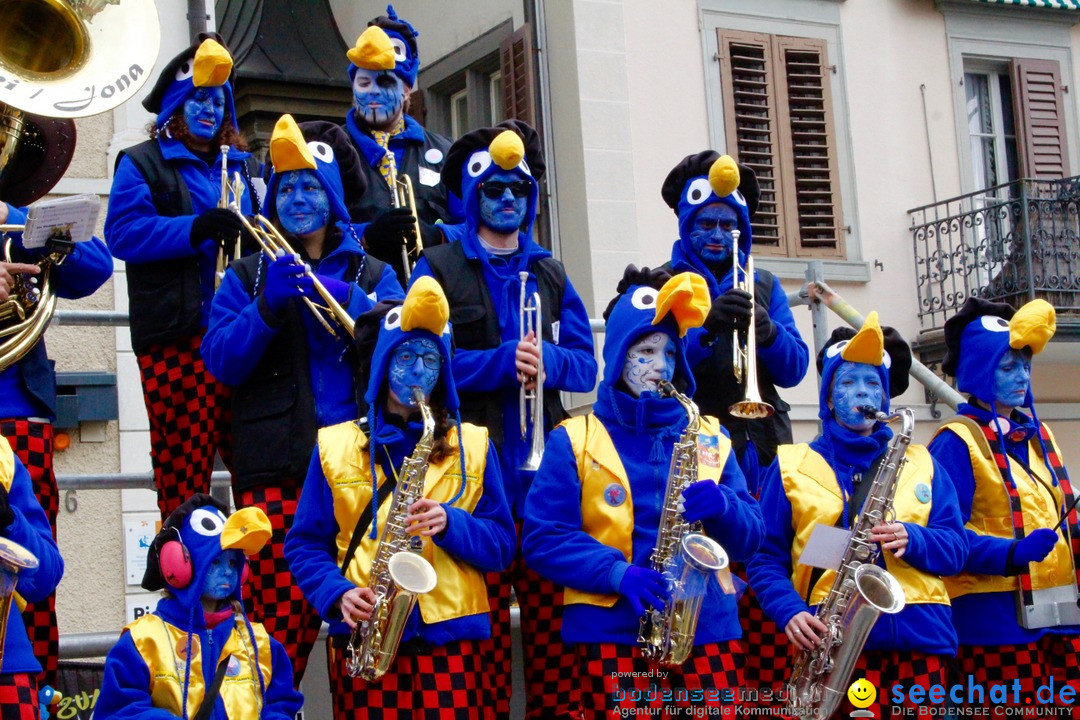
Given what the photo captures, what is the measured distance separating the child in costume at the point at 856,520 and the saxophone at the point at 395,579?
131 centimetres

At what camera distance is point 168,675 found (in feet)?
16.7

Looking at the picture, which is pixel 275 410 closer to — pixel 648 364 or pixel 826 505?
pixel 648 364

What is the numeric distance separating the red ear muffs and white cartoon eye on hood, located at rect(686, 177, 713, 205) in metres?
2.59

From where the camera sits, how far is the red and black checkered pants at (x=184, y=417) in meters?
6.21

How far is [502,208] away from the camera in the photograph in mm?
6277

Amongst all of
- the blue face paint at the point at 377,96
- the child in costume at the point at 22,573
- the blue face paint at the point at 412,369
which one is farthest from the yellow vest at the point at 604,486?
the blue face paint at the point at 377,96

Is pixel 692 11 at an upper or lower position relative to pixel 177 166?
upper

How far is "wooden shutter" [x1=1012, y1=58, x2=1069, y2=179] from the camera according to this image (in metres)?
14.2

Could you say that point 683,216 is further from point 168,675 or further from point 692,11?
point 692,11

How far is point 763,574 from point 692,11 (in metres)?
7.84

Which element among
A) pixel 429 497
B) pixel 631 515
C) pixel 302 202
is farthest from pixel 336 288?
pixel 631 515

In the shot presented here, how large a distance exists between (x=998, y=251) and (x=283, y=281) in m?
9.05

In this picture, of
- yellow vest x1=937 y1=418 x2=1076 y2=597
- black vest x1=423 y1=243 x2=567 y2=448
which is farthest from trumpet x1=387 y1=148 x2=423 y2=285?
yellow vest x1=937 y1=418 x2=1076 y2=597

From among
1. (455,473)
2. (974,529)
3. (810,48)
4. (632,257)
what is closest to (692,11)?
(810,48)
